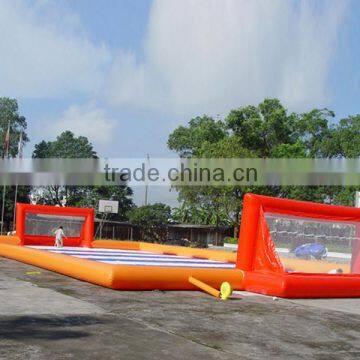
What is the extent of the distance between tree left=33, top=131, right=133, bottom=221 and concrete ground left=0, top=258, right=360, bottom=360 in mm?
44190

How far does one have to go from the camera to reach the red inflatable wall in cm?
2252

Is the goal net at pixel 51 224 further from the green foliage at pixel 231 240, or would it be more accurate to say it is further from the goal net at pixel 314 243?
the green foliage at pixel 231 240

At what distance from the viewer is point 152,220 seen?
49812mm

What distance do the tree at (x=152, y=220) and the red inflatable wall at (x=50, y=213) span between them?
1888cm

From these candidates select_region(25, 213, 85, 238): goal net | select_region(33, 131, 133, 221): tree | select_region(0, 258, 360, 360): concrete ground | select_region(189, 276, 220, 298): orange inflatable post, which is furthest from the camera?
select_region(33, 131, 133, 221): tree

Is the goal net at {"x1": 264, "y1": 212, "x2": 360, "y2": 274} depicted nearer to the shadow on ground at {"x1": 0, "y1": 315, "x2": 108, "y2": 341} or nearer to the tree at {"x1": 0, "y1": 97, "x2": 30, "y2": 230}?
the shadow on ground at {"x1": 0, "y1": 315, "x2": 108, "y2": 341}

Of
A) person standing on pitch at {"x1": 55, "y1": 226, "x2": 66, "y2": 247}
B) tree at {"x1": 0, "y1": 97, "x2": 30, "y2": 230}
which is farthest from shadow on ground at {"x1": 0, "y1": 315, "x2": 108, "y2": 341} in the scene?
tree at {"x1": 0, "y1": 97, "x2": 30, "y2": 230}

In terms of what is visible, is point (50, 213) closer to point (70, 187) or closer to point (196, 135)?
point (196, 135)

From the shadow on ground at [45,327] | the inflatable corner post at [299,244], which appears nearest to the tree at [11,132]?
the inflatable corner post at [299,244]

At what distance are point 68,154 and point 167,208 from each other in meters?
11.2

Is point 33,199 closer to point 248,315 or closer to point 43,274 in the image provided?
point 43,274

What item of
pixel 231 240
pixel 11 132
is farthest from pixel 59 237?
pixel 11 132

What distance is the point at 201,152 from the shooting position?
4309 centimetres

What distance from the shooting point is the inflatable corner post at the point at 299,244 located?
1195 cm
